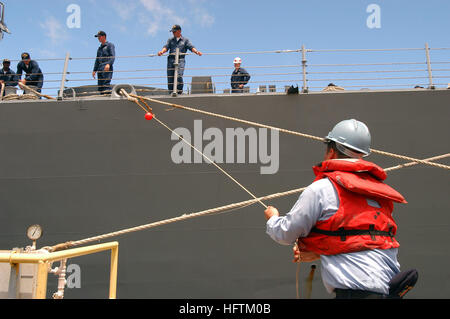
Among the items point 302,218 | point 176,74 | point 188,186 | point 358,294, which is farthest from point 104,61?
point 358,294

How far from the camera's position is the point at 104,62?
22.3 ft

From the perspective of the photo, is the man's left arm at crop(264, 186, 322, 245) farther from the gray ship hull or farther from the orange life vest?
the gray ship hull

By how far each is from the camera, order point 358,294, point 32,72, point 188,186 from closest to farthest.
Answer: point 358,294 < point 188,186 < point 32,72

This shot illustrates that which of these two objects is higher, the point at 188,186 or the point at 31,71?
the point at 31,71

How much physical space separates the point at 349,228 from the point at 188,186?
12.9 feet

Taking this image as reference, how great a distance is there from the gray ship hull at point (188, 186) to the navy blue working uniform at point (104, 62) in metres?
0.94

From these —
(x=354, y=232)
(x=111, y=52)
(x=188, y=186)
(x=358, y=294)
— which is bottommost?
(x=358, y=294)

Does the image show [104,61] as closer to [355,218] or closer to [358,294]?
[355,218]

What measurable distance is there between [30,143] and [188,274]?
3.36m

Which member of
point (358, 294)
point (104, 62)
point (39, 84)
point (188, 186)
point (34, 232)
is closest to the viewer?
point (358, 294)

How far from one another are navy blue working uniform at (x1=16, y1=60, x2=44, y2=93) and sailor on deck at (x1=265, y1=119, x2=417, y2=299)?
6.79m

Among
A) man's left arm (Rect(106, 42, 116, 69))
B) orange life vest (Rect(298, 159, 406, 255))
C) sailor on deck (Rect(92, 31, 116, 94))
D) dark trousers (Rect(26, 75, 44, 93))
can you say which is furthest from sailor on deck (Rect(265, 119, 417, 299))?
dark trousers (Rect(26, 75, 44, 93))

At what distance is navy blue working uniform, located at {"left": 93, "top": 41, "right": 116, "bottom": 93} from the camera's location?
6648 millimetres
